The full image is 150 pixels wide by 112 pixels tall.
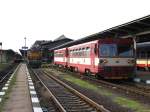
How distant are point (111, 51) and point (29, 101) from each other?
10.4 meters

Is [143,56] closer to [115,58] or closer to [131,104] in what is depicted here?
[115,58]

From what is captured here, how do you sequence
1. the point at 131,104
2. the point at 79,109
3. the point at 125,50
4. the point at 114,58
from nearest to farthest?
the point at 79,109 → the point at 131,104 → the point at 114,58 → the point at 125,50

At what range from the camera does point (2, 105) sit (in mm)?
14586

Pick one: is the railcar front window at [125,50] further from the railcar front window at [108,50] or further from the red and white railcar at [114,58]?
the railcar front window at [108,50]

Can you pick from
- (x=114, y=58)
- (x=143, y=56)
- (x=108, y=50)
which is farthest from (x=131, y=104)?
(x=143, y=56)

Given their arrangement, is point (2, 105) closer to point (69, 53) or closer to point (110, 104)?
point (110, 104)

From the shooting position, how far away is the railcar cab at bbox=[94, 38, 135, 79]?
25172mm

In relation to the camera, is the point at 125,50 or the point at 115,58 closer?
the point at 115,58

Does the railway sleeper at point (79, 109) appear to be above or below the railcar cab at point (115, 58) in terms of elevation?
below

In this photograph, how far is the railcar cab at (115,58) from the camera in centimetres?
2517

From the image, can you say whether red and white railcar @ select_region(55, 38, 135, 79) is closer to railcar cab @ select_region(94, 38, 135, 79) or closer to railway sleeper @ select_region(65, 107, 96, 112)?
railcar cab @ select_region(94, 38, 135, 79)

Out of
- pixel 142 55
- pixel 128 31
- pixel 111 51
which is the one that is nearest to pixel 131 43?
pixel 111 51

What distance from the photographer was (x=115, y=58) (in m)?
25.3

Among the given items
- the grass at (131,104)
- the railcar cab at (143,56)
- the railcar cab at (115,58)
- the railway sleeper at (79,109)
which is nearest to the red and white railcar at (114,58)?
the railcar cab at (115,58)
